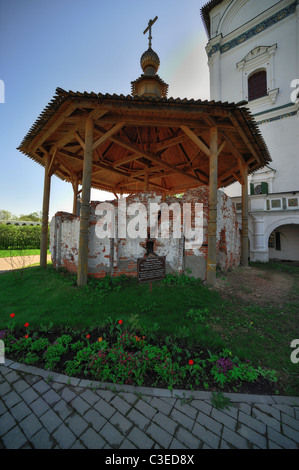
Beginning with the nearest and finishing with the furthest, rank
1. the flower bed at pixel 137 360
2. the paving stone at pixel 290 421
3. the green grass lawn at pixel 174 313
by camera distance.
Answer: the paving stone at pixel 290 421 → the flower bed at pixel 137 360 → the green grass lawn at pixel 174 313

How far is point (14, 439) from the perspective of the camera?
1.58 meters

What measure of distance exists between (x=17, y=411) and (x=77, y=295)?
9.08ft

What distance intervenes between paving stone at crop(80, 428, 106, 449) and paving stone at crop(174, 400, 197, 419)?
2.52ft

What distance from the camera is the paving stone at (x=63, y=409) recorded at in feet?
5.81

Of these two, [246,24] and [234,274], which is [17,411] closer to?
[234,274]

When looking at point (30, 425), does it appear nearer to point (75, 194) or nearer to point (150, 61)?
point (75, 194)

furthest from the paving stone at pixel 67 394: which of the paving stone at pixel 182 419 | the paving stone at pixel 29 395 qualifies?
the paving stone at pixel 182 419

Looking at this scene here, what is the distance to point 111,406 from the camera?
6.18ft

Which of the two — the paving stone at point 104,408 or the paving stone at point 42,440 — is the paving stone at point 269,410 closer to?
the paving stone at point 104,408

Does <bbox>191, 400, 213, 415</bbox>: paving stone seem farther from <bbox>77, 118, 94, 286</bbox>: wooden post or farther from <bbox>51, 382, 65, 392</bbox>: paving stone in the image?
<bbox>77, 118, 94, 286</bbox>: wooden post

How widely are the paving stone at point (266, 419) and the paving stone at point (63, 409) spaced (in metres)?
1.86

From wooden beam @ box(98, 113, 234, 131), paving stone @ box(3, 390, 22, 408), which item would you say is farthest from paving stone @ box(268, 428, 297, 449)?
wooden beam @ box(98, 113, 234, 131)

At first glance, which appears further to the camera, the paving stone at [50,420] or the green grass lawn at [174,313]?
the green grass lawn at [174,313]

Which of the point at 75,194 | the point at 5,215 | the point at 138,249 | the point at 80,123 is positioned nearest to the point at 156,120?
the point at 80,123
